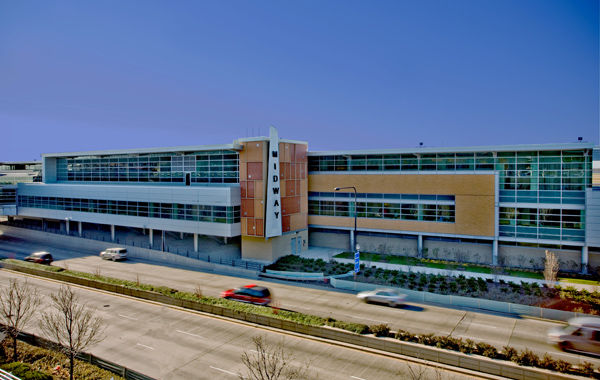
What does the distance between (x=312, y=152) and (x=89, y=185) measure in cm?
3378

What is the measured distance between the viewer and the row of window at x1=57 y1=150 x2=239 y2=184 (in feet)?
168

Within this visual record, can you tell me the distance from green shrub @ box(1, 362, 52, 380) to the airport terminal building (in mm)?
27717

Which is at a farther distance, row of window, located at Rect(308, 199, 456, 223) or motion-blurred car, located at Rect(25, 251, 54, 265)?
row of window, located at Rect(308, 199, 456, 223)

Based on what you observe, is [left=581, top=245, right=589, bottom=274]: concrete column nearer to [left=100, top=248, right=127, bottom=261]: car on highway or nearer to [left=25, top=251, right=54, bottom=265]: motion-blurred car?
[left=100, top=248, right=127, bottom=261]: car on highway

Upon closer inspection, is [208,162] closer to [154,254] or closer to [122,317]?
[154,254]

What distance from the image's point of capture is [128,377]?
19.1m

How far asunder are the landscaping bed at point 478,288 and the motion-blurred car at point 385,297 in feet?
14.1

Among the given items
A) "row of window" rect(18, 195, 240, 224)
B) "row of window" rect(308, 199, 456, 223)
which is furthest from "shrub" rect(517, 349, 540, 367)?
"row of window" rect(18, 195, 240, 224)

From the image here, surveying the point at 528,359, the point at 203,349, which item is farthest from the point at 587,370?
the point at 203,349

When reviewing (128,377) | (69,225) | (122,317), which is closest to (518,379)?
(128,377)

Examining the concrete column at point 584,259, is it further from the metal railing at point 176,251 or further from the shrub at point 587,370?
the metal railing at point 176,251

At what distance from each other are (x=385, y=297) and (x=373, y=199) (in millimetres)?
21581

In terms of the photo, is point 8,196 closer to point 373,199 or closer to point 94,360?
point 373,199

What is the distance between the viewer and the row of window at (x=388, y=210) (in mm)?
48066
